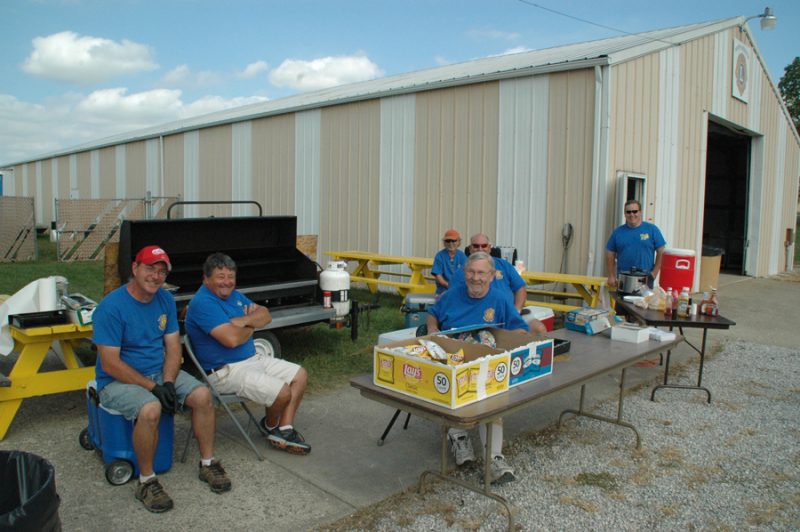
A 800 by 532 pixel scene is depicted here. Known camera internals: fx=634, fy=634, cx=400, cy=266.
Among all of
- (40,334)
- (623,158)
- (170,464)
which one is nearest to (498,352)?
(170,464)

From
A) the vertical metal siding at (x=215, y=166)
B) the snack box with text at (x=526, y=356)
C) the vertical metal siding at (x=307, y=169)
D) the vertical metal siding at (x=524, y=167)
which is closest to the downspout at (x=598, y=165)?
the vertical metal siding at (x=524, y=167)

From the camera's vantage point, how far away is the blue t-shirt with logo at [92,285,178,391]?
368cm

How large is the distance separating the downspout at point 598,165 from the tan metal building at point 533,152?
18 millimetres

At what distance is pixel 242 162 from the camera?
575 inches

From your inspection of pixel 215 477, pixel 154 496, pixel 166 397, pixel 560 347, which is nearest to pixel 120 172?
pixel 166 397

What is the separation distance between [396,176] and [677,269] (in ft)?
16.4

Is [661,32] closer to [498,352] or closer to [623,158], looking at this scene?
[623,158]

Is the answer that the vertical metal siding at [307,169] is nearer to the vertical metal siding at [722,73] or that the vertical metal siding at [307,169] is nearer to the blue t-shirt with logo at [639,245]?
Result: the blue t-shirt with logo at [639,245]

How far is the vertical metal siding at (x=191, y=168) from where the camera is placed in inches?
637

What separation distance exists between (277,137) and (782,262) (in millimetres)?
Result: 13778

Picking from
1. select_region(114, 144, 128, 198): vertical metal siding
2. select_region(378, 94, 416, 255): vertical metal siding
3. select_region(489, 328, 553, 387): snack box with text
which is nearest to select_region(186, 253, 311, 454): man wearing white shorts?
select_region(489, 328, 553, 387): snack box with text

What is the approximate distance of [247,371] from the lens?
415 cm

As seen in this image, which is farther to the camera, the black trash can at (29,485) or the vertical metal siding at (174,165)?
the vertical metal siding at (174,165)

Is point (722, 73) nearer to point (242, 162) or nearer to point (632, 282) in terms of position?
point (632, 282)
